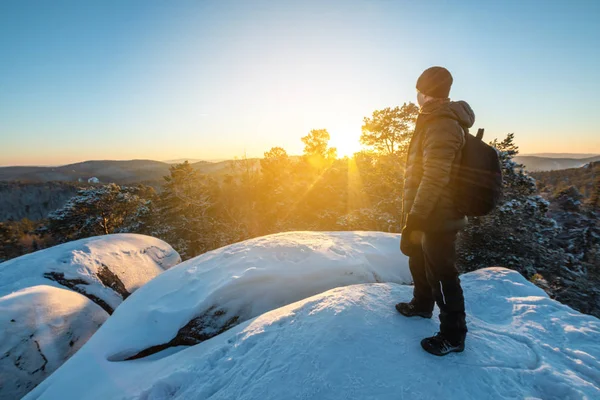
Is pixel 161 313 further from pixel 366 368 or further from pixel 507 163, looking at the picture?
pixel 507 163

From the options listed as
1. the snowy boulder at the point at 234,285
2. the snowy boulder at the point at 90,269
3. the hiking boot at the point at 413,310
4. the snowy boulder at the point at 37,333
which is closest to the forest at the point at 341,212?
the snowy boulder at the point at 234,285

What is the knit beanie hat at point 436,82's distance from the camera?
207cm

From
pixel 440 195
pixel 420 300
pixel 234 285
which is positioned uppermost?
pixel 440 195

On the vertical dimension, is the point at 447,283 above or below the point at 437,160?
below

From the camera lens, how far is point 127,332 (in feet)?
9.33

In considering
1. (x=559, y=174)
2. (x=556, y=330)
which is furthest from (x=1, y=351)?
(x=559, y=174)

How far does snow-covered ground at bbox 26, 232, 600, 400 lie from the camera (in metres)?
1.71

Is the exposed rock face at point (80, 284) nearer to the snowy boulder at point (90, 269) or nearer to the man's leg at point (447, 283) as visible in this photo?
the snowy boulder at point (90, 269)

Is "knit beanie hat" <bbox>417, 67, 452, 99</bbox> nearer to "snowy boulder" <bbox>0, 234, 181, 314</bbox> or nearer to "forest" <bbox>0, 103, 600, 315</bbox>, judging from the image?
"snowy boulder" <bbox>0, 234, 181, 314</bbox>

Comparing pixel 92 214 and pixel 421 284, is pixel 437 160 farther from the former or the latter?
pixel 92 214

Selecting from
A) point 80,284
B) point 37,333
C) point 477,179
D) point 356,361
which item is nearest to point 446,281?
point 477,179

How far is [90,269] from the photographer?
4.73 metres

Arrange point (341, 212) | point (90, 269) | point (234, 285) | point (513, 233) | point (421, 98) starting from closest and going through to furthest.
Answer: point (421, 98) < point (234, 285) < point (90, 269) < point (513, 233) < point (341, 212)

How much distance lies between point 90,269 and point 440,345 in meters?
5.82
